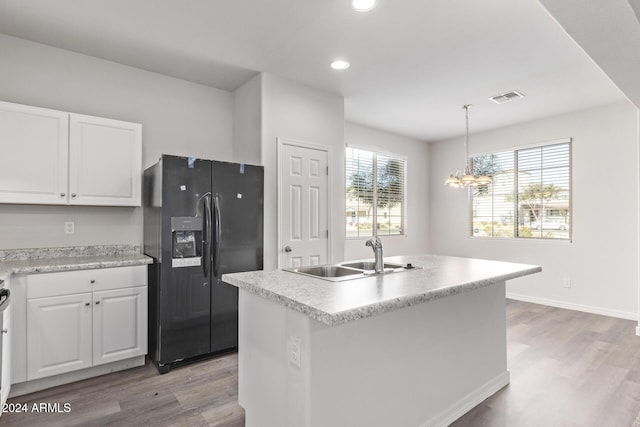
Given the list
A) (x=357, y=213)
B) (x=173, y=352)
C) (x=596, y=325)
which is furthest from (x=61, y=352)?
(x=596, y=325)

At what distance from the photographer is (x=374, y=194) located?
5703 millimetres

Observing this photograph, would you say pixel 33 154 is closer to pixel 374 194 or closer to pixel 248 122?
pixel 248 122

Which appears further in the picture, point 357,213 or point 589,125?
point 357,213

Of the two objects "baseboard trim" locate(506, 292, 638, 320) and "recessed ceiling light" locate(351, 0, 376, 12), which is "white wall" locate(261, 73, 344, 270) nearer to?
"recessed ceiling light" locate(351, 0, 376, 12)

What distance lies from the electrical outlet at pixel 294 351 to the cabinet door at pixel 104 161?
88.8 inches

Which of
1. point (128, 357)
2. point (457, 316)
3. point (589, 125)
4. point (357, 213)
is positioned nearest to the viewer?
point (457, 316)

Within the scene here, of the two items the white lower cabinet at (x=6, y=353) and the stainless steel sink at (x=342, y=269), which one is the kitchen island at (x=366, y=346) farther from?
the white lower cabinet at (x=6, y=353)

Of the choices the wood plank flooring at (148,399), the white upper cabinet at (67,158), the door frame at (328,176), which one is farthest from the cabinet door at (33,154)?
the door frame at (328,176)

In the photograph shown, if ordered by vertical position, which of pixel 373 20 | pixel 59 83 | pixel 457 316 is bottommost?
pixel 457 316

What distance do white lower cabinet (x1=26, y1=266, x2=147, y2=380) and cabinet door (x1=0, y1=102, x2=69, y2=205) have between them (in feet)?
2.23

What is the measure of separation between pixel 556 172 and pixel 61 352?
599 cm

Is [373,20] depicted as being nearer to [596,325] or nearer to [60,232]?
[60,232]

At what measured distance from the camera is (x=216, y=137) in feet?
13.0

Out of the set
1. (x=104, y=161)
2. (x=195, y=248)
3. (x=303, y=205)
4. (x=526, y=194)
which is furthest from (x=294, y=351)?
(x=526, y=194)
